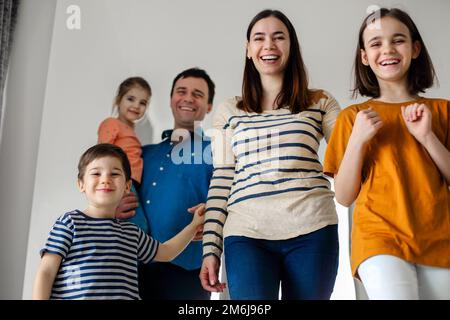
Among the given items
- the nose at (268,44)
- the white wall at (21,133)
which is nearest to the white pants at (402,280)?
the nose at (268,44)

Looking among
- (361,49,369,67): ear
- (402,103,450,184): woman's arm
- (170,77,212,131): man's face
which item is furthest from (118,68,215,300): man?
(402,103,450,184): woman's arm

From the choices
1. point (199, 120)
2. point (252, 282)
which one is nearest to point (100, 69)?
point (199, 120)

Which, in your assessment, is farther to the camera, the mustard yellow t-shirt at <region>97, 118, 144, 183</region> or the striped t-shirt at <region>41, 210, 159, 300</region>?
the mustard yellow t-shirt at <region>97, 118, 144, 183</region>

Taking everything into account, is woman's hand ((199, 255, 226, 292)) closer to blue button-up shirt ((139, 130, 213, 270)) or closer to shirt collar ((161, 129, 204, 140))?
blue button-up shirt ((139, 130, 213, 270))

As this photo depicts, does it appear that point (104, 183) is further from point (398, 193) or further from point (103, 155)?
point (398, 193)

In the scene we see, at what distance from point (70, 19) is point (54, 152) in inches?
18.5

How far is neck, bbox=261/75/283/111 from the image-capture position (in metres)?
1.36

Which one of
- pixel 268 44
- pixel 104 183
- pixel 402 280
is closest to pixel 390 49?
pixel 268 44

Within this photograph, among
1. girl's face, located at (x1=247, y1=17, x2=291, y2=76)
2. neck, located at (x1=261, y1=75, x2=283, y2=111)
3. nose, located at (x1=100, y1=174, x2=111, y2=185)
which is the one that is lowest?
nose, located at (x1=100, y1=174, x2=111, y2=185)

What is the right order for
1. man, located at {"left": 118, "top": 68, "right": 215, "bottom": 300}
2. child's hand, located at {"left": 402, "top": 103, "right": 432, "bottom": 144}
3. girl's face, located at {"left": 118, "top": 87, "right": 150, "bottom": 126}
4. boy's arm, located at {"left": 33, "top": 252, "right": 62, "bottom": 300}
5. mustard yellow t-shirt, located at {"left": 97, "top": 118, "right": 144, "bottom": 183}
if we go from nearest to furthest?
child's hand, located at {"left": 402, "top": 103, "right": 432, "bottom": 144}, boy's arm, located at {"left": 33, "top": 252, "right": 62, "bottom": 300}, man, located at {"left": 118, "top": 68, "right": 215, "bottom": 300}, mustard yellow t-shirt, located at {"left": 97, "top": 118, "right": 144, "bottom": 183}, girl's face, located at {"left": 118, "top": 87, "right": 150, "bottom": 126}

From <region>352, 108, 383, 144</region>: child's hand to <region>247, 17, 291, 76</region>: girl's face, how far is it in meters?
0.34

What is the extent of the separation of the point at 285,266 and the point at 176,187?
453mm

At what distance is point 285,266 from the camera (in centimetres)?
117

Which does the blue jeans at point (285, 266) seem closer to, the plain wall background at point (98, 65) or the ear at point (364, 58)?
the ear at point (364, 58)
